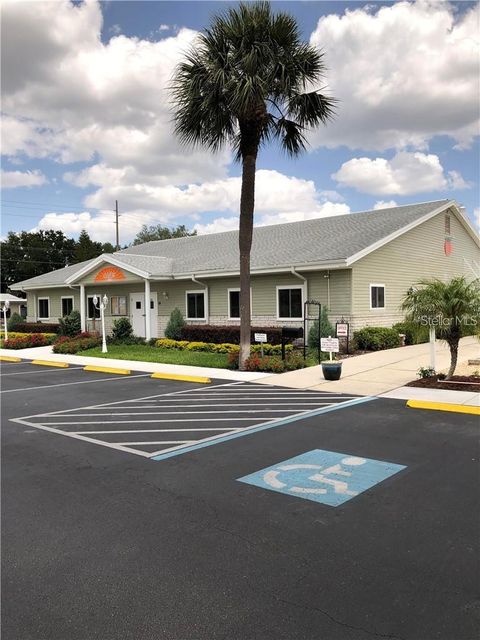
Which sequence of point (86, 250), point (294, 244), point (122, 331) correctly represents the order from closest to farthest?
point (294, 244) < point (122, 331) < point (86, 250)

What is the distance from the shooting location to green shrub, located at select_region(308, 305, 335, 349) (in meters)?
17.8

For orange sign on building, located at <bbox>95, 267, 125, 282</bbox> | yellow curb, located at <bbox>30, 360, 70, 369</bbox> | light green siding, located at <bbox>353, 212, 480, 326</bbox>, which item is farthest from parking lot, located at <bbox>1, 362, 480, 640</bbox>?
orange sign on building, located at <bbox>95, 267, 125, 282</bbox>

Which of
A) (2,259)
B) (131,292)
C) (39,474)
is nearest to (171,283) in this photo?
(131,292)

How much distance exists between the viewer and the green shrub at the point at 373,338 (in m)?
18.1

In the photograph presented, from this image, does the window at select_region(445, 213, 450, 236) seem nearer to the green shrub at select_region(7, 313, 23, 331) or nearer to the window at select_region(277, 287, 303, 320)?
the window at select_region(277, 287, 303, 320)

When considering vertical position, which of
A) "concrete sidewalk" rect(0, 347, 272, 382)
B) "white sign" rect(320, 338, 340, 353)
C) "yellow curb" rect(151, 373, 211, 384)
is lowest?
"yellow curb" rect(151, 373, 211, 384)

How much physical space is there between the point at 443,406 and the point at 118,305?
20150 millimetres

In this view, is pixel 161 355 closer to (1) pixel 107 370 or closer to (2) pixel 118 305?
(1) pixel 107 370

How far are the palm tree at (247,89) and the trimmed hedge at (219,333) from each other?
13.0ft

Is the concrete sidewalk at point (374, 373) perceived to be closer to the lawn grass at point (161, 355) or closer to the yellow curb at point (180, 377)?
the yellow curb at point (180, 377)

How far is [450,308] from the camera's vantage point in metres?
10.8

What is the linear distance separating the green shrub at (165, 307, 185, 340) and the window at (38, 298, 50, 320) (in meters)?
12.9

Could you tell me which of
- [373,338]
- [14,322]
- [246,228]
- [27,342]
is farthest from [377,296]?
[14,322]

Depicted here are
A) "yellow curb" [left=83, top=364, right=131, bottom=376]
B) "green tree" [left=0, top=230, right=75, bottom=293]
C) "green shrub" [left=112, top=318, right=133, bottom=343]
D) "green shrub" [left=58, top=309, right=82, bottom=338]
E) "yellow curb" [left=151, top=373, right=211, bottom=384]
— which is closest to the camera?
"yellow curb" [left=151, top=373, right=211, bottom=384]
